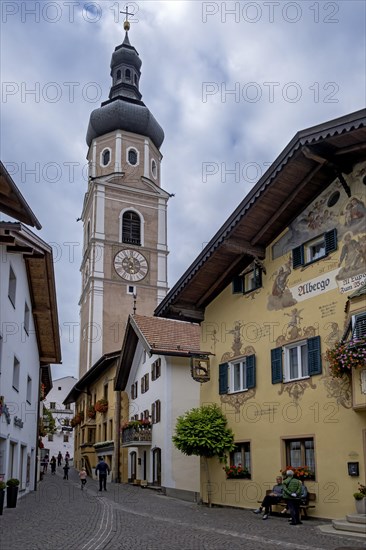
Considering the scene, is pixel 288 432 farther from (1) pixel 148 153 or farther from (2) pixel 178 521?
(1) pixel 148 153

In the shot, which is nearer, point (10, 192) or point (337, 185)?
point (10, 192)

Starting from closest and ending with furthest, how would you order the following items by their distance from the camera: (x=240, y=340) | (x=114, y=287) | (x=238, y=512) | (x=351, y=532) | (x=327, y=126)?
(x=351, y=532)
(x=327, y=126)
(x=238, y=512)
(x=240, y=340)
(x=114, y=287)

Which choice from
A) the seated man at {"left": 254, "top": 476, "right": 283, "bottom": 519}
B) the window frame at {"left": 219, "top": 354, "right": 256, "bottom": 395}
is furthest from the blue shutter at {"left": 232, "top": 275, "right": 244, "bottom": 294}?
the seated man at {"left": 254, "top": 476, "right": 283, "bottom": 519}

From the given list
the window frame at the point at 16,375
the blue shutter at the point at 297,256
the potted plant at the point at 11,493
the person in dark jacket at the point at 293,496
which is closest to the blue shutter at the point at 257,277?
the blue shutter at the point at 297,256

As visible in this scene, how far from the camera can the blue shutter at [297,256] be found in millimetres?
17969

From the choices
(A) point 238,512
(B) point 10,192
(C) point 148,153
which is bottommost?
(A) point 238,512

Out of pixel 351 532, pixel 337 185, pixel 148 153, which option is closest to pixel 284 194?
pixel 337 185

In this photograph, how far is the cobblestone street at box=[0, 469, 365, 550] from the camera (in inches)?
464

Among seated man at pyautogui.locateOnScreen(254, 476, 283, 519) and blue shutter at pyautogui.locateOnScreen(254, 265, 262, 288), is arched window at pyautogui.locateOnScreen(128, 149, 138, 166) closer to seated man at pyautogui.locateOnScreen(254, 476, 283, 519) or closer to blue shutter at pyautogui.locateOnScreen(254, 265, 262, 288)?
blue shutter at pyautogui.locateOnScreen(254, 265, 262, 288)

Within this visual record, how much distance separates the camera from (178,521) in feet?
52.2

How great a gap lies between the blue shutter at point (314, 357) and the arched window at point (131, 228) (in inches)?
1706

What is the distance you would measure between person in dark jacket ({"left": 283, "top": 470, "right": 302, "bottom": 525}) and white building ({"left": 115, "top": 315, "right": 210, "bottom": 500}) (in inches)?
329

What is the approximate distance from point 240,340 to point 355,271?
5.24m

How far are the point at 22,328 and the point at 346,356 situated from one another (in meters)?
11.4
